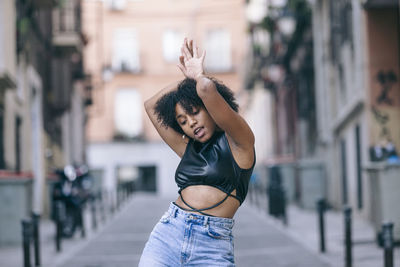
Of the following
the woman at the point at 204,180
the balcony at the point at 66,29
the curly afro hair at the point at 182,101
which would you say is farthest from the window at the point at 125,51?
the woman at the point at 204,180

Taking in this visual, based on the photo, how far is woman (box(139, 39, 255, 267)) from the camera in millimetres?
4043

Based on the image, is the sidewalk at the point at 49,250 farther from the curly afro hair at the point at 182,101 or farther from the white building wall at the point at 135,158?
the white building wall at the point at 135,158

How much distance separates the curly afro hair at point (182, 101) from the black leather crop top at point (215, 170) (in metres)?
0.23

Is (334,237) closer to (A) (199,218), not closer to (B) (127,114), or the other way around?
(A) (199,218)

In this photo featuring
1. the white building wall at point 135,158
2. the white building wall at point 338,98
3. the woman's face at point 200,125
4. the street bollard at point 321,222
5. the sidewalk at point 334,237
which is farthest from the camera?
the white building wall at point 135,158

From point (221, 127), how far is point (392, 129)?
12462 millimetres

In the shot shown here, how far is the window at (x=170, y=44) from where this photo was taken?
48.2 m

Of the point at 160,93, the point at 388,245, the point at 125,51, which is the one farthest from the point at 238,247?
the point at 125,51

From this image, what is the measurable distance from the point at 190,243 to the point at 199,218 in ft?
0.46

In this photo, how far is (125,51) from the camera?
4744 cm

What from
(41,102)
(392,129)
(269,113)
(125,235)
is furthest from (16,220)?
(269,113)

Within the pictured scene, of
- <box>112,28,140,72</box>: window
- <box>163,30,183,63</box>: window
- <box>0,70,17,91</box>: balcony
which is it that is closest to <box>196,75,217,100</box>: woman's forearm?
<box>0,70,17,91</box>: balcony

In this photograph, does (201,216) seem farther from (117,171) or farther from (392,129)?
(117,171)

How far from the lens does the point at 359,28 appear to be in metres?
17.1
